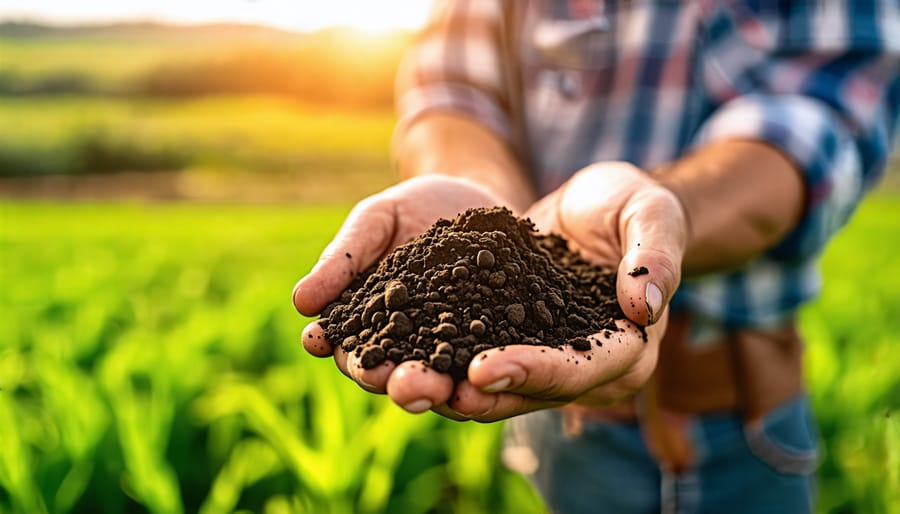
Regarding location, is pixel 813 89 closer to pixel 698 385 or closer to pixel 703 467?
pixel 698 385

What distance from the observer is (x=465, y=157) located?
1689mm

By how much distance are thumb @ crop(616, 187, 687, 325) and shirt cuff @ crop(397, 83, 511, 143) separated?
675 mm

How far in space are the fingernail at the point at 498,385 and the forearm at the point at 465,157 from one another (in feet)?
2.24

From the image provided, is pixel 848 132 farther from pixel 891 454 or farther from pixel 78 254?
pixel 78 254

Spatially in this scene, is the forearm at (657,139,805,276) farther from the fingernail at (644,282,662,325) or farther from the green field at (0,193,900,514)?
the green field at (0,193,900,514)

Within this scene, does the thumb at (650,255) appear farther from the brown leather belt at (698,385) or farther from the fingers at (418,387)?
the brown leather belt at (698,385)

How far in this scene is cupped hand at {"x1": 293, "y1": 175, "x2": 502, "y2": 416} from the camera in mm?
953

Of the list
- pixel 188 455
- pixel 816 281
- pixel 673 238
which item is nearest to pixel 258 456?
pixel 188 455

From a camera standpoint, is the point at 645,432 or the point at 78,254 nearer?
the point at 645,432

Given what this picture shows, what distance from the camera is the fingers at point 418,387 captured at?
36.7 inches

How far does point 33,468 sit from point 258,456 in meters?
0.47

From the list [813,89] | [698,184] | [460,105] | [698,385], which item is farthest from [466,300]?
[813,89]

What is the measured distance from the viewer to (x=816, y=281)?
1.70 m

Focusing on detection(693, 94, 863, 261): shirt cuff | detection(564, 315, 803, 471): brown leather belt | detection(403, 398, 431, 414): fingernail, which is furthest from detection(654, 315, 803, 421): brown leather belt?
detection(403, 398, 431, 414): fingernail
